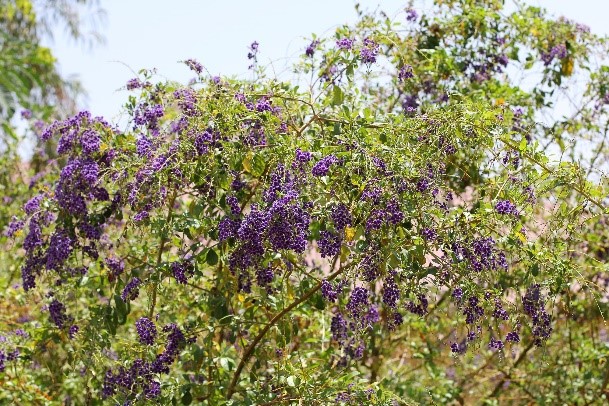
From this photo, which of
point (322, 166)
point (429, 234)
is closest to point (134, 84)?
point (322, 166)

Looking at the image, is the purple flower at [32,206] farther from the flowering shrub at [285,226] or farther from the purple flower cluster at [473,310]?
the purple flower cluster at [473,310]

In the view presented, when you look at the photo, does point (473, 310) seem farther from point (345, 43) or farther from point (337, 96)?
point (345, 43)

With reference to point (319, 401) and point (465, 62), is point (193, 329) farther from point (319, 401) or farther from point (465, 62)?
point (465, 62)

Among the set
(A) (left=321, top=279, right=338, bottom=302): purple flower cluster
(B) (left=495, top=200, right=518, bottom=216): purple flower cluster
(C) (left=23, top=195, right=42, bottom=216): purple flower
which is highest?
(C) (left=23, top=195, right=42, bottom=216): purple flower

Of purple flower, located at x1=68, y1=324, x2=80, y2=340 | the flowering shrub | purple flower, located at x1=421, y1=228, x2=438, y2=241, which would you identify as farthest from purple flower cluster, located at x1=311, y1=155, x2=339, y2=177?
purple flower, located at x1=68, y1=324, x2=80, y2=340

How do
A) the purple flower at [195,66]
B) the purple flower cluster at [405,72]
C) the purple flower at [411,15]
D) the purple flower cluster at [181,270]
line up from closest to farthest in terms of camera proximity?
1. the purple flower cluster at [181,270]
2. the purple flower at [195,66]
3. the purple flower cluster at [405,72]
4. the purple flower at [411,15]

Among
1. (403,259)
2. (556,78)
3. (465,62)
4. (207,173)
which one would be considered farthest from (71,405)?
(556,78)

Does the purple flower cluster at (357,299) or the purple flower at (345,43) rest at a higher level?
the purple flower at (345,43)

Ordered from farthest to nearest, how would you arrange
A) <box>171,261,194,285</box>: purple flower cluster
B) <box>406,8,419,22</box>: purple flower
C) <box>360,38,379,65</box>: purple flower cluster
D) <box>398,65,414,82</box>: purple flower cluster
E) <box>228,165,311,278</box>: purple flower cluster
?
<box>406,8,419,22</box>: purple flower
<box>398,65,414,82</box>: purple flower cluster
<box>360,38,379,65</box>: purple flower cluster
<box>171,261,194,285</box>: purple flower cluster
<box>228,165,311,278</box>: purple flower cluster

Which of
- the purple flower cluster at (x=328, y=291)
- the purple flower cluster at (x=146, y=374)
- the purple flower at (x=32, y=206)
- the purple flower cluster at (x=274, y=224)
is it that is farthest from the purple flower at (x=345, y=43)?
the purple flower at (x=32, y=206)

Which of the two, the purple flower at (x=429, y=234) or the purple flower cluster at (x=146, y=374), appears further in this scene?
the purple flower cluster at (x=146, y=374)

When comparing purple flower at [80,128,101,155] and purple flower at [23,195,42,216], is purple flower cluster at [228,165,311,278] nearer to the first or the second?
purple flower at [80,128,101,155]

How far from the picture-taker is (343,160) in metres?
2.92

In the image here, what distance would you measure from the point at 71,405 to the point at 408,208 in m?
2.28
